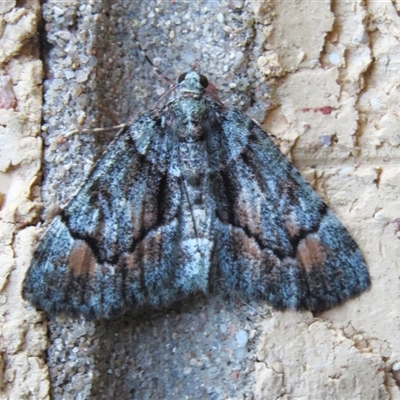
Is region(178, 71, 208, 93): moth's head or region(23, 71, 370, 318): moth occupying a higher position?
region(178, 71, 208, 93): moth's head

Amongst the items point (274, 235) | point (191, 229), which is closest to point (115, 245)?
point (191, 229)

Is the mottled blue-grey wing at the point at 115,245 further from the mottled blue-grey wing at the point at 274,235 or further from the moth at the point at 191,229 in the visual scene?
the mottled blue-grey wing at the point at 274,235

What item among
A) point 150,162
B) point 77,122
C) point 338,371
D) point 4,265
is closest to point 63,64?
point 77,122

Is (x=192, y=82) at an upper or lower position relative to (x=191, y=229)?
upper

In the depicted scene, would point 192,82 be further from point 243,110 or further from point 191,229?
point 191,229

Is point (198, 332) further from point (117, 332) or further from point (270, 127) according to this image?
point (270, 127)

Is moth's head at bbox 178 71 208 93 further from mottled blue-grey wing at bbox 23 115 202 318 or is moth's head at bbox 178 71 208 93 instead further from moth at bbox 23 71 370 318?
mottled blue-grey wing at bbox 23 115 202 318

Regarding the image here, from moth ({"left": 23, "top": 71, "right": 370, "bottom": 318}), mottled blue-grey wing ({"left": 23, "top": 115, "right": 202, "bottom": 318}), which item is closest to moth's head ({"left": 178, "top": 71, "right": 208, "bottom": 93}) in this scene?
moth ({"left": 23, "top": 71, "right": 370, "bottom": 318})
